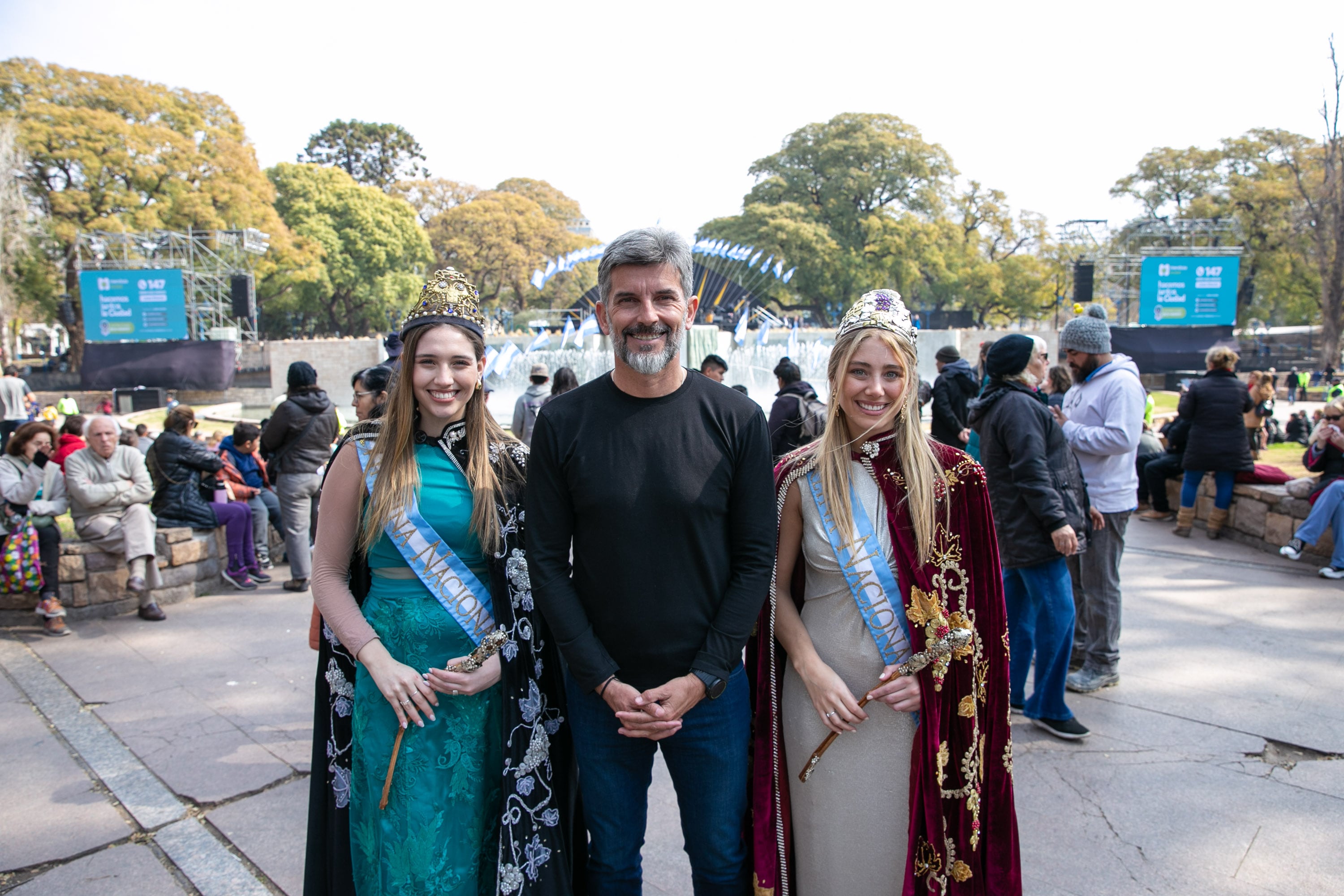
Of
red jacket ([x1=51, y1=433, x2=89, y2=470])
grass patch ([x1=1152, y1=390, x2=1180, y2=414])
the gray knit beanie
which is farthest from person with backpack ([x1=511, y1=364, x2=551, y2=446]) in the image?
grass patch ([x1=1152, y1=390, x2=1180, y2=414])

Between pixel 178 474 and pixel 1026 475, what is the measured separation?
585 cm

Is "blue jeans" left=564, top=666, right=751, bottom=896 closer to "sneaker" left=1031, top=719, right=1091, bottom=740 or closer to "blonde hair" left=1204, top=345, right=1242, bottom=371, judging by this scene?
"sneaker" left=1031, top=719, right=1091, bottom=740

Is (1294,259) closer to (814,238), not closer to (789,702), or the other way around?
(814,238)

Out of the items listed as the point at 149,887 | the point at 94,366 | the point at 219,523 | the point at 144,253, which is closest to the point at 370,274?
the point at 144,253

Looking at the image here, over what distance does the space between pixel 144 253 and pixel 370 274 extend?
10.9 m

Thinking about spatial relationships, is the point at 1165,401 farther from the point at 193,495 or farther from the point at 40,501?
the point at 40,501

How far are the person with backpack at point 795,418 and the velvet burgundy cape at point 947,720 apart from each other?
2.45 metres

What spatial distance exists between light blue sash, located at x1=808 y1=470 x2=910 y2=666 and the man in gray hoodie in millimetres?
2340

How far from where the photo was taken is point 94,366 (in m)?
25.5

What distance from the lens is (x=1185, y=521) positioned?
7.39 m

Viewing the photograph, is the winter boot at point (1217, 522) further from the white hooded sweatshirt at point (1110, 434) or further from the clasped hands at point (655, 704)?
the clasped hands at point (655, 704)

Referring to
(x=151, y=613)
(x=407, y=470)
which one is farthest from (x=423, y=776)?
(x=151, y=613)

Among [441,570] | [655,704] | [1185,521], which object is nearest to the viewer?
[655,704]

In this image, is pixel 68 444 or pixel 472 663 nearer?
pixel 472 663
